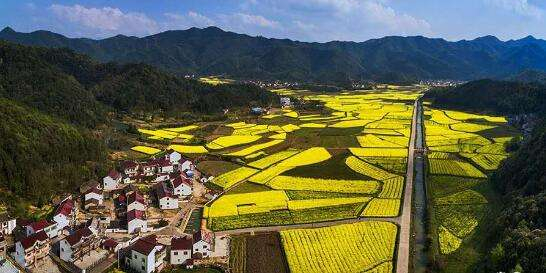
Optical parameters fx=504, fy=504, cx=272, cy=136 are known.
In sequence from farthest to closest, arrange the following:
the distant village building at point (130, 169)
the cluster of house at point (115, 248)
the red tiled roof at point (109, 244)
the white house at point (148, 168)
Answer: the white house at point (148, 168), the distant village building at point (130, 169), the red tiled roof at point (109, 244), the cluster of house at point (115, 248)

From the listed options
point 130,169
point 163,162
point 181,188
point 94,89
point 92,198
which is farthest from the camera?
point 94,89

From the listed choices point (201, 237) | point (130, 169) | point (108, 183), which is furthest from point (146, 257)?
point (130, 169)

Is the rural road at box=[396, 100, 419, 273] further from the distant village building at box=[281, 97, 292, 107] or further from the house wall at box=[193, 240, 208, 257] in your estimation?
the distant village building at box=[281, 97, 292, 107]

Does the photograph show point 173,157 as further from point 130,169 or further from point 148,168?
point 130,169

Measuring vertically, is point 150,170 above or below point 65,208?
below

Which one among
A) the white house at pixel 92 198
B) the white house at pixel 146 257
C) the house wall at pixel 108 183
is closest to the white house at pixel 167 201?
the white house at pixel 92 198

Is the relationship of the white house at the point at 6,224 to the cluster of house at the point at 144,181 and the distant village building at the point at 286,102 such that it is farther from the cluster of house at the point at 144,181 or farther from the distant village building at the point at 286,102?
the distant village building at the point at 286,102

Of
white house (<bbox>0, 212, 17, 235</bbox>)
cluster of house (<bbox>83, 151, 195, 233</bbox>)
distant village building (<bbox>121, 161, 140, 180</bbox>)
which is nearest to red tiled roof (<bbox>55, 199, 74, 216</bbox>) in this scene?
cluster of house (<bbox>83, 151, 195, 233</bbox>)
